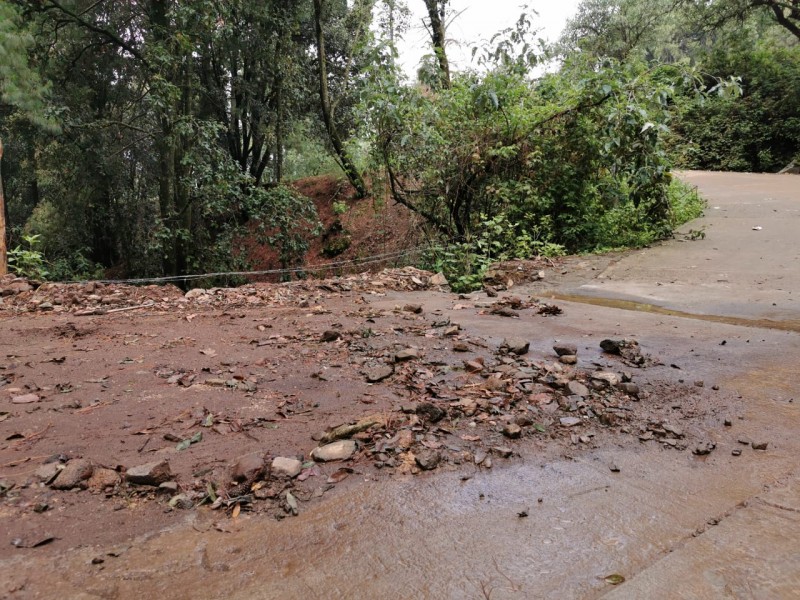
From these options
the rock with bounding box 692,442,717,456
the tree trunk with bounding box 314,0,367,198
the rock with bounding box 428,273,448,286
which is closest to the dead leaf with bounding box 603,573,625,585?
the rock with bounding box 692,442,717,456

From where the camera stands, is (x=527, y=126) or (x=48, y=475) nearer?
(x=48, y=475)

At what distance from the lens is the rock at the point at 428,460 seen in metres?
2.11

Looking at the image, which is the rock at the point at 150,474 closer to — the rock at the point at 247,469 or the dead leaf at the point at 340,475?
the rock at the point at 247,469

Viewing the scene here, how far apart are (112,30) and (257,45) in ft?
10.4

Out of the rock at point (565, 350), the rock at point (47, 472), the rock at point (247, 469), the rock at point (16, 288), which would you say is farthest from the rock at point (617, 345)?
the rock at point (16, 288)

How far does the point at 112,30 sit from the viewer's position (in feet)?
39.7

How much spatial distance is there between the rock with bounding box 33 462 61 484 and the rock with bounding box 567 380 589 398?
2299 mm

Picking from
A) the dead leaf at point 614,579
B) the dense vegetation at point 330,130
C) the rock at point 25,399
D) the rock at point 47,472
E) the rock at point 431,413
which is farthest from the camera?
the dense vegetation at point 330,130

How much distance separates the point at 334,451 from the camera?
2178 millimetres

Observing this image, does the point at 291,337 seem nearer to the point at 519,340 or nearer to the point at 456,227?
the point at 519,340

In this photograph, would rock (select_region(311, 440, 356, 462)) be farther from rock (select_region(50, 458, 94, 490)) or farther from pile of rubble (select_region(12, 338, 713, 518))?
rock (select_region(50, 458, 94, 490))

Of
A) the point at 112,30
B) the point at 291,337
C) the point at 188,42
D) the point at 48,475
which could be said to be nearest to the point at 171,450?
the point at 48,475

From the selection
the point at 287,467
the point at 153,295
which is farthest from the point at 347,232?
the point at 287,467

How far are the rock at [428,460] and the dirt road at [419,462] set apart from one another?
3cm
